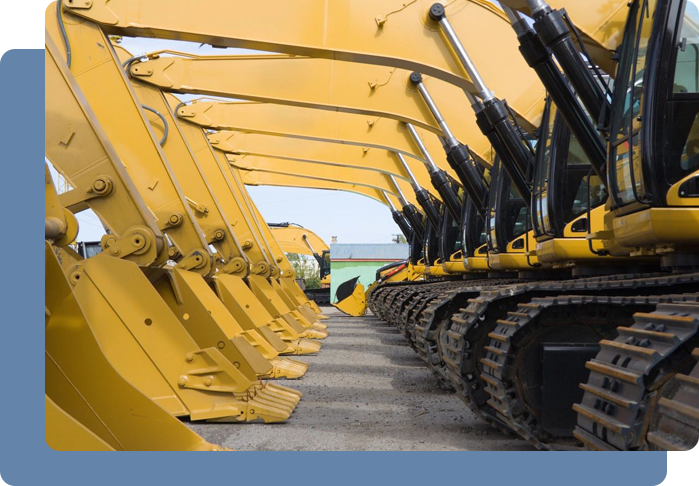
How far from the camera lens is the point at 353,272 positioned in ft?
114

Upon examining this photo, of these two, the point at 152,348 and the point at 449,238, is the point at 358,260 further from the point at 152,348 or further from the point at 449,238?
the point at 152,348

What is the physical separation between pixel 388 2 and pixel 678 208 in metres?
7.23

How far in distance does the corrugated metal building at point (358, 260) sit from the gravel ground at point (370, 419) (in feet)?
72.6

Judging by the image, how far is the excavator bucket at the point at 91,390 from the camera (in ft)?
15.2

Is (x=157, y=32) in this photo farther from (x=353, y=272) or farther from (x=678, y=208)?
(x=353, y=272)

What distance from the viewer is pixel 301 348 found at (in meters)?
13.6

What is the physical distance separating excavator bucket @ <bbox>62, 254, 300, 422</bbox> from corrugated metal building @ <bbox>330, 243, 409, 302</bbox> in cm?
2668

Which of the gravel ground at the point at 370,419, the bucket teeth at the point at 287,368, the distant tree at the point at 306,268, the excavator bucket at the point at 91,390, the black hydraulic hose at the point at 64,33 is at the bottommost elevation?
the gravel ground at the point at 370,419

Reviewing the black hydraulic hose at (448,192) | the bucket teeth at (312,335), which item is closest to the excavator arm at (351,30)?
the black hydraulic hose at (448,192)

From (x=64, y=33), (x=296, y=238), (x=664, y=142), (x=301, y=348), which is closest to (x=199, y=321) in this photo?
(x=64, y=33)

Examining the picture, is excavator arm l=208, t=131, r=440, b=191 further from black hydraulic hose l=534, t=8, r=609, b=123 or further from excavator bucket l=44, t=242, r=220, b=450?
excavator bucket l=44, t=242, r=220, b=450

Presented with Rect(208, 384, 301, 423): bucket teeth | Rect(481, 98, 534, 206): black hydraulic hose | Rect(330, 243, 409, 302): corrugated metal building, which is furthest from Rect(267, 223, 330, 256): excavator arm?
Rect(208, 384, 301, 423): bucket teeth

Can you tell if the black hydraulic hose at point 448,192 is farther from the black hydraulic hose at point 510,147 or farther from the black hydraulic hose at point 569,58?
the black hydraulic hose at point 569,58

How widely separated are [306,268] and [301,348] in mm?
22399
